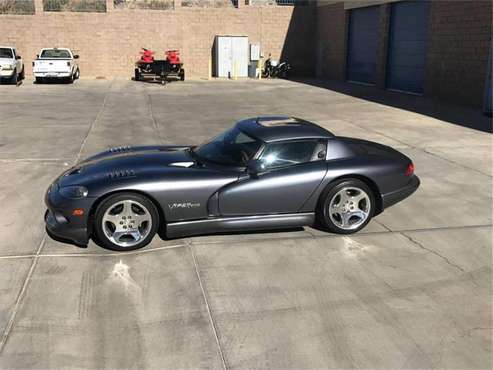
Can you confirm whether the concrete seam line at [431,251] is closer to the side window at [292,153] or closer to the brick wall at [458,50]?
the side window at [292,153]

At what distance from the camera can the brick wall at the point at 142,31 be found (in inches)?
1084

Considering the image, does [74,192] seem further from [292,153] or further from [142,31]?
[142,31]

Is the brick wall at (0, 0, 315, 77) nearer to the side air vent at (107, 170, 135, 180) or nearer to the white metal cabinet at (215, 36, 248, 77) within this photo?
the white metal cabinet at (215, 36, 248, 77)

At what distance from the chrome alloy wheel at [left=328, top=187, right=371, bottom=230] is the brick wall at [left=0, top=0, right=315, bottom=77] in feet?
83.5

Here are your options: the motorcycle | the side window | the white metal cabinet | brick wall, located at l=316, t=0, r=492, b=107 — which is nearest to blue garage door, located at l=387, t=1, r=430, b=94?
brick wall, located at l=316, t=0, r=492, b=107

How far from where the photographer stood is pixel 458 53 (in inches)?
682

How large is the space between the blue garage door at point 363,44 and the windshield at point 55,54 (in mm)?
15068

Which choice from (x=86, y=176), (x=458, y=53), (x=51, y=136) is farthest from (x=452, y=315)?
(x=458, y=53)

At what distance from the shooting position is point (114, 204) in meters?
4.89

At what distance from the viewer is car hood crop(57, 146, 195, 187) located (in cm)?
508

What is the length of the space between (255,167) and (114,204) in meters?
1.53

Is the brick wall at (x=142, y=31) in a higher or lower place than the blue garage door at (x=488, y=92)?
higher

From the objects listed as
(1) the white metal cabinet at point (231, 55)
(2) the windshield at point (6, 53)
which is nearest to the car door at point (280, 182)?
(2) the windshield at point (6, 53)

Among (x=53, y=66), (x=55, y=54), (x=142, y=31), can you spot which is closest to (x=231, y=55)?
(x=142, y=31)
